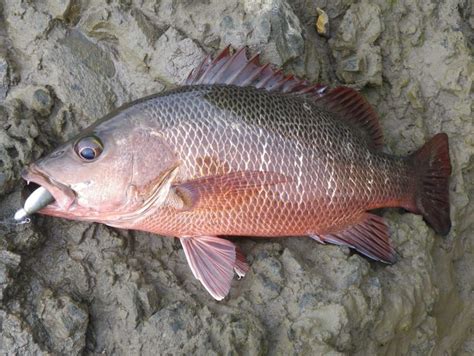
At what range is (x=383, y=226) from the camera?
2.74 metres

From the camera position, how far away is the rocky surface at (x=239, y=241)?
7.27ft

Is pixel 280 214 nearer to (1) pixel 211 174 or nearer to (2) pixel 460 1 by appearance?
(1) pixel 211 174

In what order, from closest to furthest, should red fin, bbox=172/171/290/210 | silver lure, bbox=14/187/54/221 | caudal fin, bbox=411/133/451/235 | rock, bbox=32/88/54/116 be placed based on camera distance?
silver lure, bbox=14/187/54/221
red fin, bbox=172/171/290/210
rock, bbox=32/88/54/116
caudal fin, bbox=411/133/451/235

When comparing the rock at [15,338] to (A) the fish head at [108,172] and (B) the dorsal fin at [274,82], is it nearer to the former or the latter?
(A) the fish head at [108,172]

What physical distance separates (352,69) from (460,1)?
76 cm

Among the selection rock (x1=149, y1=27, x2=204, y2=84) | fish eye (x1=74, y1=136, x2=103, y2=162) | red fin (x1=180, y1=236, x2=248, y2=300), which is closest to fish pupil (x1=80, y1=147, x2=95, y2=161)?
fish eye (x1=74, y1=136, x2=103, y2=162)

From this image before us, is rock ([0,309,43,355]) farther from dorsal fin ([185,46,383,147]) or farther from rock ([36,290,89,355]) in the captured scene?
dorsal fin ([185,46,383,147])

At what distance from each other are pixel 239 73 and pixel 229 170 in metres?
0.49

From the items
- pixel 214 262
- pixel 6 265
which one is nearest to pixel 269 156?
pixel 214 262

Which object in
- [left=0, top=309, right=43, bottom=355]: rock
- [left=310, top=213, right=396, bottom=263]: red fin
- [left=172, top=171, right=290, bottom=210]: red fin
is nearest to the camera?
[left=0, top=309, right=43, bottom=355]: rock

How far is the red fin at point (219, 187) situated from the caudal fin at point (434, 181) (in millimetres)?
875

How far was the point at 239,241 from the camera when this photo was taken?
260 cm

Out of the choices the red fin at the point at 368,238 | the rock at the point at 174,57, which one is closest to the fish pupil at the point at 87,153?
the rock at the point at 174,57

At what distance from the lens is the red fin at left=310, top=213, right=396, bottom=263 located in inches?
104
